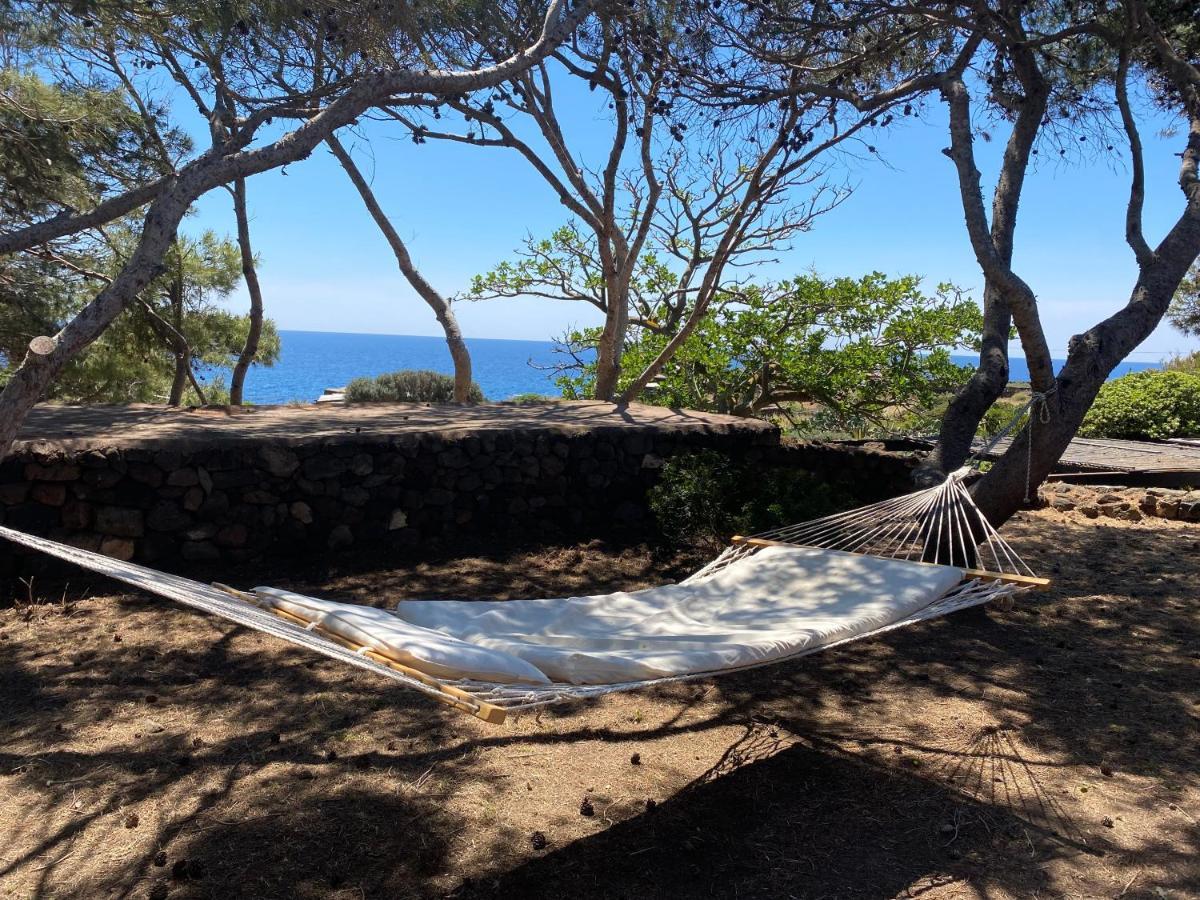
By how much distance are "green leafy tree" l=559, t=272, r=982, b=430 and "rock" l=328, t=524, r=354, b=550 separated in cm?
405

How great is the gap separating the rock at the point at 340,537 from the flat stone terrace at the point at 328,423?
41cm

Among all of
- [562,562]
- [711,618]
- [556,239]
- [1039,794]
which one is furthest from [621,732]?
[556,239]

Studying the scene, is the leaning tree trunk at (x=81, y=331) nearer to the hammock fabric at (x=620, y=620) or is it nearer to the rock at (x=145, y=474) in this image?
the hammock fabric at (x=620, y=620)

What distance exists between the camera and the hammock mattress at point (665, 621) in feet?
6.22

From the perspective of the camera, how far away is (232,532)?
4.06 m

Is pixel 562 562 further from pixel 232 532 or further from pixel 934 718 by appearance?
pixel 934 718

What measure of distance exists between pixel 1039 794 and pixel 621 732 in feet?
3.57

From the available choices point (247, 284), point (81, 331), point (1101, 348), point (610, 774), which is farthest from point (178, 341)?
point (1101, 348)

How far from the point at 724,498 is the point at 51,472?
9.43 feet

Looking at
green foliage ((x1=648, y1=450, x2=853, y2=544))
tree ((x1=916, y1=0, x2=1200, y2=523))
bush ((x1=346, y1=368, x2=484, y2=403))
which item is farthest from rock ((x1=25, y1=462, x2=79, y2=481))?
bush ((x1=346, y1=368, x2=484, y2=403))

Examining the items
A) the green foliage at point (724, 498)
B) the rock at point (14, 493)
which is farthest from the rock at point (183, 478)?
the green foliage at point (724, 498)

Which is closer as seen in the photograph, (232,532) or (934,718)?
(934,718)

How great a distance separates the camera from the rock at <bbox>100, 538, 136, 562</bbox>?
150 inches

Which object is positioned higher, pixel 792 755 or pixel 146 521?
pixel 146 521
